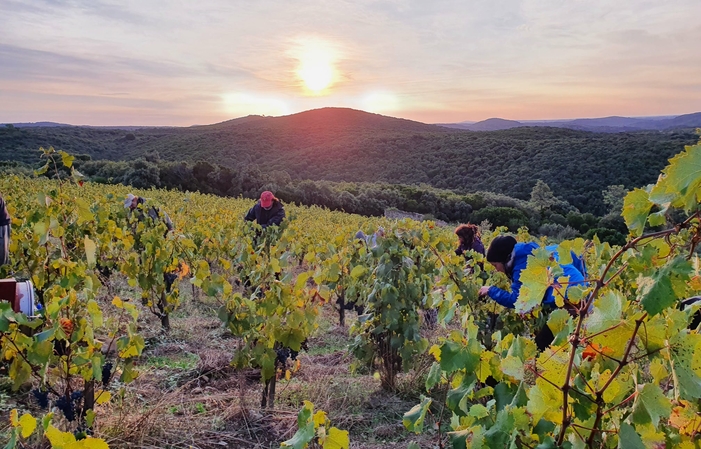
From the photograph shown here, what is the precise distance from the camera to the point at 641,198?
3.20ft

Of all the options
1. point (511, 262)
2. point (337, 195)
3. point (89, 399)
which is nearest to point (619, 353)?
point (511, 262)

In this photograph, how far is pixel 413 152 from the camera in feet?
186

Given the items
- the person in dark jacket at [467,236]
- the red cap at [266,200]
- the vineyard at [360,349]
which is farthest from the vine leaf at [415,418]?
the red cap at [266,200]

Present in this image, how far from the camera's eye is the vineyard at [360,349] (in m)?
1.01

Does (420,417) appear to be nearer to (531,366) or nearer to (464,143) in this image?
(531,366)

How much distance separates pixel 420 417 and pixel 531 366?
362 millimetres

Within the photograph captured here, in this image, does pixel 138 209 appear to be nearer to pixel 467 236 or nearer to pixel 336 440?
pixel 467 236

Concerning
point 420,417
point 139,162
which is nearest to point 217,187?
point 139,162

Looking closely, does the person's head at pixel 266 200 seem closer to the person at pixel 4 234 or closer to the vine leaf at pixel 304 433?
the person at pixel 4 234

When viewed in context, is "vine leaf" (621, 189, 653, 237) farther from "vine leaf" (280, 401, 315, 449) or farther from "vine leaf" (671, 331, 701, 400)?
"vine leaf" (280, 401, 315, 449)

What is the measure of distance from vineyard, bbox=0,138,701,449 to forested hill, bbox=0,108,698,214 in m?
37.7

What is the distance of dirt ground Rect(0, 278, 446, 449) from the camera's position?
2.91m

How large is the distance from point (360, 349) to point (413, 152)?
53.8 metres

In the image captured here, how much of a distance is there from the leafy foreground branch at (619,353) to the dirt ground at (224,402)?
1889 millimetres
